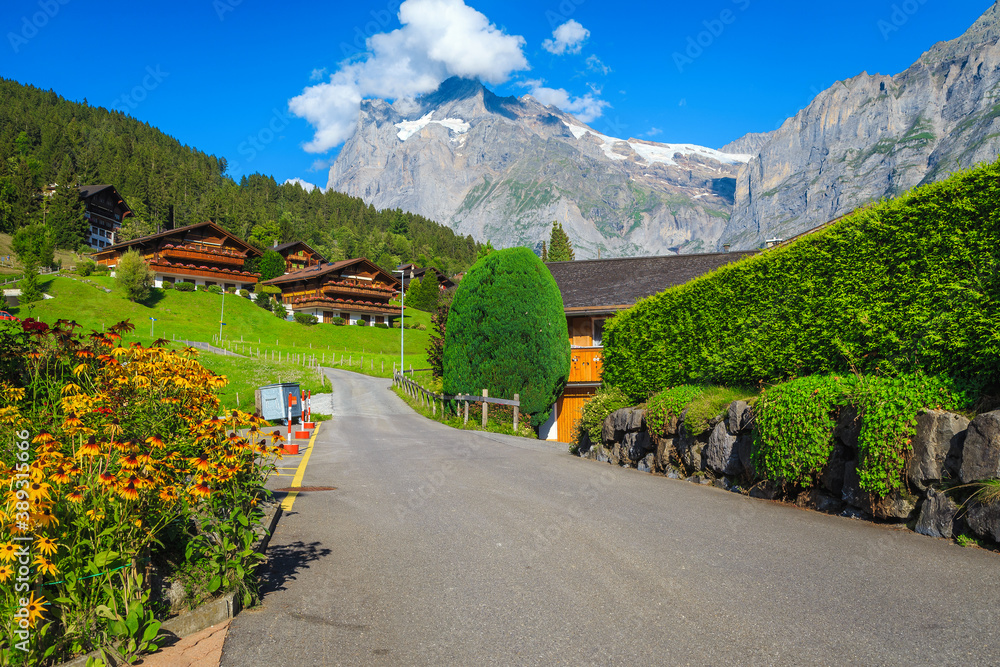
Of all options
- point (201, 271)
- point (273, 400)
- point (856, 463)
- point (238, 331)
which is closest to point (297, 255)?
point (201, 271)

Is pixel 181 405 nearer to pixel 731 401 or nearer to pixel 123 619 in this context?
pixel 123 619

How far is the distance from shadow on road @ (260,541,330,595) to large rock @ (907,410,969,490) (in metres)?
6.25

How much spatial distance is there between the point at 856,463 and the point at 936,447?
3.30ft

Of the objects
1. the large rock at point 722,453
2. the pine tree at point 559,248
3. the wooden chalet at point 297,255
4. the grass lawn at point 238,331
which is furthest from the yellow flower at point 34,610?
the wooden chalet at point 297,255

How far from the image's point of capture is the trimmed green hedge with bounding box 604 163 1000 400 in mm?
6633

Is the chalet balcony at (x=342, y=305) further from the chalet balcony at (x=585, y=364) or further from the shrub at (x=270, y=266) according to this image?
the chalet balcony at (x=585, y=364)

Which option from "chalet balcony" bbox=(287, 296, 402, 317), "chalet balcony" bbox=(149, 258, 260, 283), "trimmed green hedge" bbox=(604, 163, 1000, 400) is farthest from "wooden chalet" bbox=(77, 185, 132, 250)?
"trimmed green hedge" bbox=(604, 163, 1000, 400)

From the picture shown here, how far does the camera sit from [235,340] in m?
57.8

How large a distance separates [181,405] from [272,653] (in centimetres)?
218

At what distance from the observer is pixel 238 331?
61.7 m

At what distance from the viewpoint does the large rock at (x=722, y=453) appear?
952 cm

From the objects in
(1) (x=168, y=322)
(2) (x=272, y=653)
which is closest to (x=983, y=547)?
(2) (x=272, y=653)

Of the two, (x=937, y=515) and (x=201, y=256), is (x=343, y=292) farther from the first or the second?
(x=937, y=515)

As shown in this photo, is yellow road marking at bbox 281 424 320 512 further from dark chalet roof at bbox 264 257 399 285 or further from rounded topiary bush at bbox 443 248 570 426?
dark chalet roof at bbox 264 257 399 285
